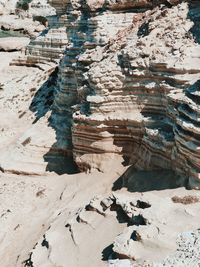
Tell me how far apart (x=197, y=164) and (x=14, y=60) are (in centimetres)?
2606

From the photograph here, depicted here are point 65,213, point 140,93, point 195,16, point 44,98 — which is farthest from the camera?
point 44,98

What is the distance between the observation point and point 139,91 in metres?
16.3

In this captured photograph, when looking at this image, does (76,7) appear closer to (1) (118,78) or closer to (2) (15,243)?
(1) (118,78)

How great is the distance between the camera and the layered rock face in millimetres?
14812

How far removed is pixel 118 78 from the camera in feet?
54.5

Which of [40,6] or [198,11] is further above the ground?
[198,11]

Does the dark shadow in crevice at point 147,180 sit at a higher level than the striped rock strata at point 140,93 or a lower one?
lower

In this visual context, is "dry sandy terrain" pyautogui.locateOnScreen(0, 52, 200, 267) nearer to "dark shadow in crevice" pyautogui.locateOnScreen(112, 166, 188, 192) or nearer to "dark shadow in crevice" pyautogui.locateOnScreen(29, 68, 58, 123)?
"dark shadow in crevice" pyautogui.locateOnScreen(112, 166, 188, 192)

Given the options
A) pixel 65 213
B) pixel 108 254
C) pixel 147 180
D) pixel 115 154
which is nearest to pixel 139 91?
pixel 115 154

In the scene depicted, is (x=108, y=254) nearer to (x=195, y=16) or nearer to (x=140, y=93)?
(x=140, y=93)

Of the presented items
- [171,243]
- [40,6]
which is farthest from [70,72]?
[40,6]

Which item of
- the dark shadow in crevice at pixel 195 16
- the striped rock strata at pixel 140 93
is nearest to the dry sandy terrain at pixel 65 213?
the striped rock strata at pixel 140 93

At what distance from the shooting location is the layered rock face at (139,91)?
1481 cm

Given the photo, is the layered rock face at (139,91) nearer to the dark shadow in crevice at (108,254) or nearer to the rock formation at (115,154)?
the rock formation at (115,154)
